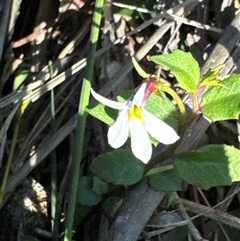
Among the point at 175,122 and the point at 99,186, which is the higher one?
the point at 175,122

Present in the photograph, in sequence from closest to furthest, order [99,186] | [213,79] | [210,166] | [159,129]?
[159,129]
[213,79]
[210,166]
[99,186]

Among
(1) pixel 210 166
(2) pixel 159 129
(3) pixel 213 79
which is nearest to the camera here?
(2) pixel 159 129

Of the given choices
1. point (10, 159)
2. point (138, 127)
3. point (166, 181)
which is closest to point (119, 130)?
point (138, 127)

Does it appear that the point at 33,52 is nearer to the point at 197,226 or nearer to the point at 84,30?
the point at 84,30

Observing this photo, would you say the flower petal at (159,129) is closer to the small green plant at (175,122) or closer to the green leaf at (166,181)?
the small green plant at (175,122)

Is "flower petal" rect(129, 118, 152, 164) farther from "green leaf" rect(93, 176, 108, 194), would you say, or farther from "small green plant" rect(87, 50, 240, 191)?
"green leaf" rect(93, 176, 108, 194)

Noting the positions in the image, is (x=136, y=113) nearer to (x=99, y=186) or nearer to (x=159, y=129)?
(x=159, y=129)

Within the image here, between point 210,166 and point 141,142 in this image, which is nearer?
point 141,142
